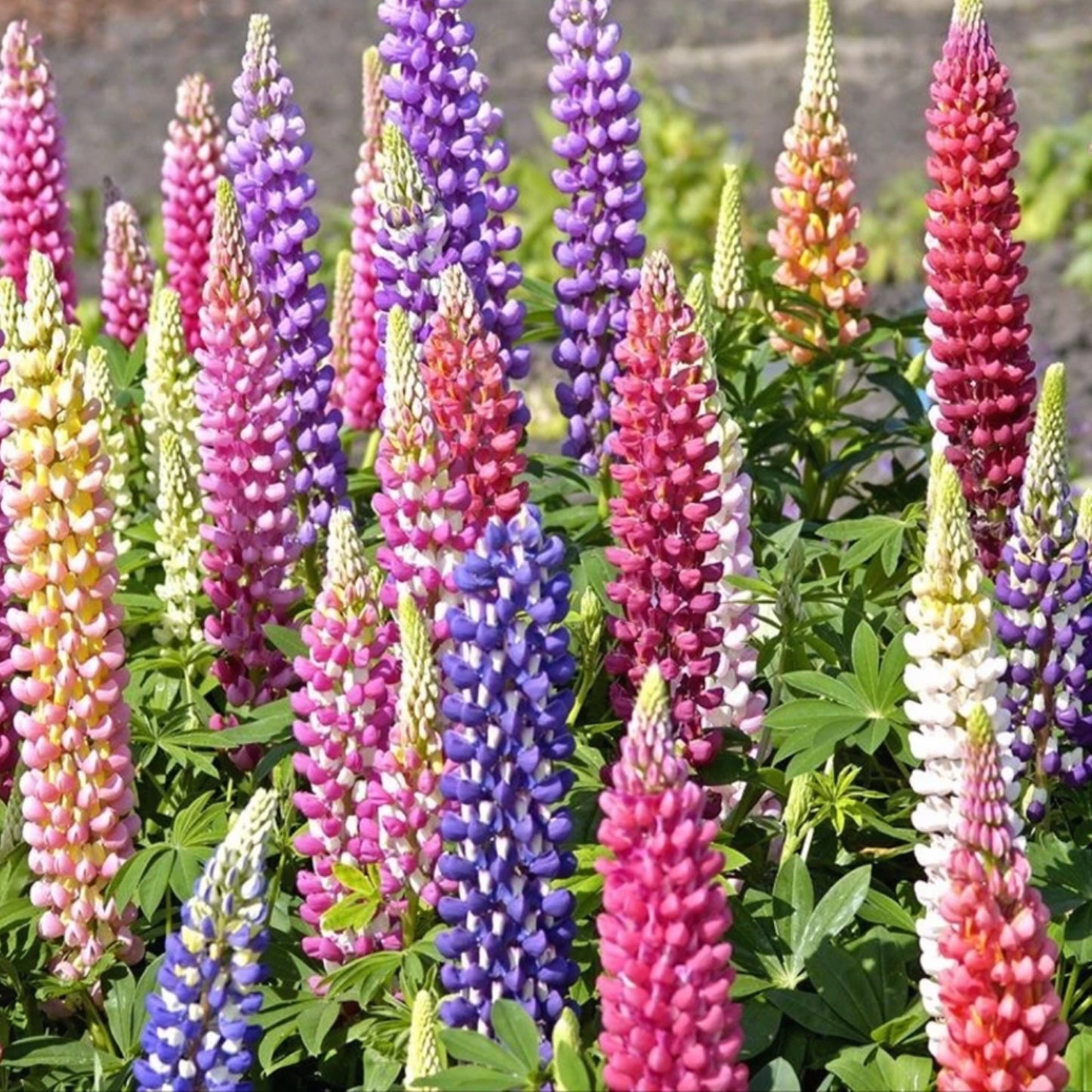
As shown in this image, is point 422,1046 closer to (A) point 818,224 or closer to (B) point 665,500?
(B) point 665,500

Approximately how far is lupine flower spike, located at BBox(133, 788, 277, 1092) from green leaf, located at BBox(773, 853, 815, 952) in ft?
2.85

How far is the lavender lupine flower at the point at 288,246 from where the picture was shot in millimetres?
4227

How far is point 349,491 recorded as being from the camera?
15.4 ft

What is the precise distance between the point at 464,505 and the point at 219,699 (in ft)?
3.64

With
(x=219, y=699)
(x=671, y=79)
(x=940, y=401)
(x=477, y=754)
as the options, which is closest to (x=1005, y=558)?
(x=940, y=401)

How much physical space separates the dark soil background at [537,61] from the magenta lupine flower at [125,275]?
16.6 ft

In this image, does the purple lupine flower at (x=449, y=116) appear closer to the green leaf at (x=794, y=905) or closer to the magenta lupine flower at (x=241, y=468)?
the magenta lupine flower at (x=241, y=468)

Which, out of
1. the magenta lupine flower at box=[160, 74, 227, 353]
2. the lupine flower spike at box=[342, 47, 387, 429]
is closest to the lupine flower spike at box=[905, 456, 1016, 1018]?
the lupine flower spike at box=[342, 47, 387, 429]

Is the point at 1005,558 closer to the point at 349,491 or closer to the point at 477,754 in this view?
the point at 477,754

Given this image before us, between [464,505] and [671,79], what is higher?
[671,79]

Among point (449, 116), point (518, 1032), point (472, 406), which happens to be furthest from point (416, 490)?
point (449, 116)

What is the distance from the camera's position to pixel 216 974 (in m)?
2.82

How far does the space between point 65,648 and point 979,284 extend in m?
1.73

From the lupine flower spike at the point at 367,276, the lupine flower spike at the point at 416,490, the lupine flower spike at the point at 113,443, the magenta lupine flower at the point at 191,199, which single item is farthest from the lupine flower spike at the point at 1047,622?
the magenta lupine flower at the point at 191,199
